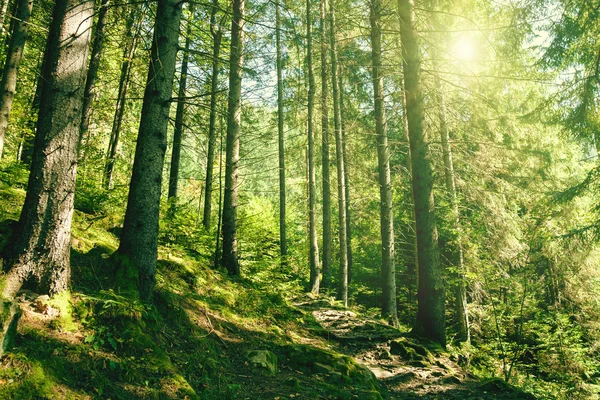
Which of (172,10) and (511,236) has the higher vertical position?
(172,10)

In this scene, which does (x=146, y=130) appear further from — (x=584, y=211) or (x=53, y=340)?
(x=584, y=211)

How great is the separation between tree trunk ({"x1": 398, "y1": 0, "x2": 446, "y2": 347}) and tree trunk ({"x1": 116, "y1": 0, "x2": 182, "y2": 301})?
5.36 meters

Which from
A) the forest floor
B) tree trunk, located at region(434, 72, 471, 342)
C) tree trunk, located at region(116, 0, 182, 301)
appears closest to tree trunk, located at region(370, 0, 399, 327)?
tree trunk, located at region(434, 72, 471, 342)

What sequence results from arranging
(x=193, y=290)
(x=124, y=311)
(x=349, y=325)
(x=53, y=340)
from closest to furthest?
(x=53, y=340) < (x=124, y=311) < (x=193, y=290) < (x=349, y=325)

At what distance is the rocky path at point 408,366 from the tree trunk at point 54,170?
4.62m

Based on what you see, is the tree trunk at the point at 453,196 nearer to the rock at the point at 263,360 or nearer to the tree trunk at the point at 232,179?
the tree trunk at the point at 232,179

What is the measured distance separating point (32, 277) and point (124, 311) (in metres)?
0.88

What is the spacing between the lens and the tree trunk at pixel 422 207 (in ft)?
23.9

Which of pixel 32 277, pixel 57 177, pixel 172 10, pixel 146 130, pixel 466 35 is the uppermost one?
pixel 466 35

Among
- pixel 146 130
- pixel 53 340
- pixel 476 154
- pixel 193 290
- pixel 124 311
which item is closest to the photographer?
pixel 53 340

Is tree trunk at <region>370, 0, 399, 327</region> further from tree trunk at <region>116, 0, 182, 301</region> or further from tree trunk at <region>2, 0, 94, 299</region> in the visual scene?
tree trunk at <region>2, 0, 94, 299</region>

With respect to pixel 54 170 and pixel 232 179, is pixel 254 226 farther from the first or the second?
pixel 54 170

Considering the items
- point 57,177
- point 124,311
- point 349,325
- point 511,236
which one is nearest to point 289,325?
point 349,325

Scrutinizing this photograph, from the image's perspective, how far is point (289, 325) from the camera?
744 centimetres
